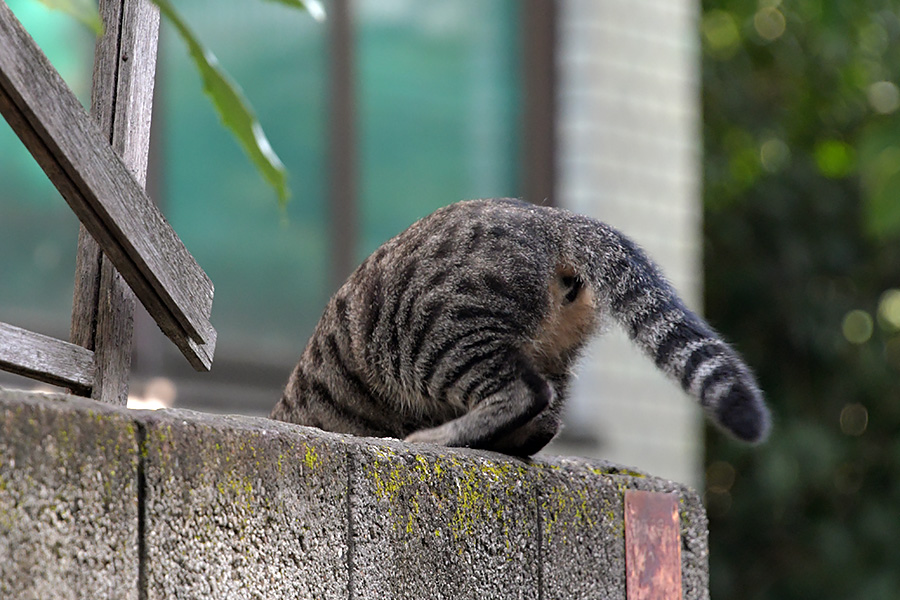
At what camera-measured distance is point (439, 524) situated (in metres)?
2.45

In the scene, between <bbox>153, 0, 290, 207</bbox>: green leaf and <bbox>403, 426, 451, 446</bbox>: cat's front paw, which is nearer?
<bbox>153, 0, 290, 207</bbox>: green leaf

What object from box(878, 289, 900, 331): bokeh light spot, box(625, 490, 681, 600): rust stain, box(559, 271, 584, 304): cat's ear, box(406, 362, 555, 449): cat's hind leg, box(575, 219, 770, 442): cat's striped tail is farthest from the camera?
box(878, 289, 900, 331): bokeh light spot

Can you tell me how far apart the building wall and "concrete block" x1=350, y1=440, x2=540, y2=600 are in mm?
4022

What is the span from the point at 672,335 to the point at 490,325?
17.8 inches

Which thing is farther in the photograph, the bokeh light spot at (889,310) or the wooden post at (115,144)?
the bokeh light spot at (889,310)

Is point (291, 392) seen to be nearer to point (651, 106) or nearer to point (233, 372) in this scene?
point (233, 372)

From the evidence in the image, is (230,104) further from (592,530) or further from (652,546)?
(652,546)

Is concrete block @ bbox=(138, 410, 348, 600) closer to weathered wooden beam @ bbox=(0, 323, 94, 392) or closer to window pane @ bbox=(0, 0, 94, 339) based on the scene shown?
weathered wooden beam @ bbox=(0, 323, 94, 392)

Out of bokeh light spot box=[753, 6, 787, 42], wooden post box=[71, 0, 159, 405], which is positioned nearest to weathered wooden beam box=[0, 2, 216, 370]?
wooden post box=[71, 0, 159, 405]

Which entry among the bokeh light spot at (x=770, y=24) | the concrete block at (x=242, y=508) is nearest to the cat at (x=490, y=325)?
the concrete block at (x=242, y=508)

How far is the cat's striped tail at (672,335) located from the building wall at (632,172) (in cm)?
349

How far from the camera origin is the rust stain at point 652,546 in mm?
2877

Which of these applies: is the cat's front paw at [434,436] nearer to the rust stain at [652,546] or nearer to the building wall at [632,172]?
the rust stain at [652,546]

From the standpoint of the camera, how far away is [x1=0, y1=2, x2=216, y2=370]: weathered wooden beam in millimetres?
2000
